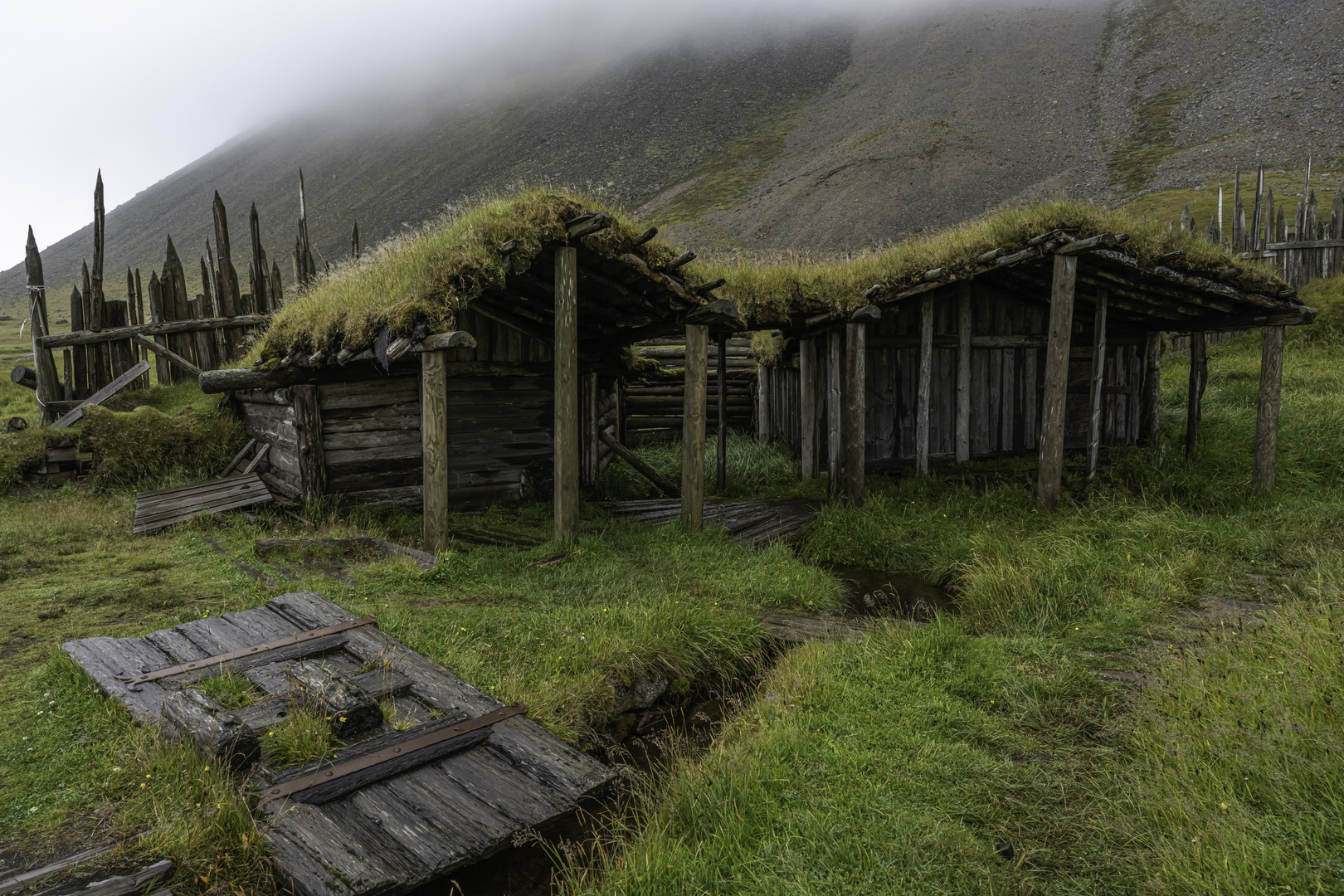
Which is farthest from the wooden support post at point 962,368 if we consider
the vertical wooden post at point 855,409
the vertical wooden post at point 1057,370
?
the vertical wooden post at point 1057,370

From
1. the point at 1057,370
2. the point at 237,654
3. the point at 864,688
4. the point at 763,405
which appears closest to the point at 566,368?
the point at 237,654

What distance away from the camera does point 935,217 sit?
141 ft

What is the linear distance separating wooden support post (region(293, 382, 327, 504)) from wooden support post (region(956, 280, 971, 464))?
30.3ft

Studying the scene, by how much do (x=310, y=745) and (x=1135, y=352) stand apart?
44.0 feet

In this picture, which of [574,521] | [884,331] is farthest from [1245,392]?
[574,521]

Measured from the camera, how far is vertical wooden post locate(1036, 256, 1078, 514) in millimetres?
9070

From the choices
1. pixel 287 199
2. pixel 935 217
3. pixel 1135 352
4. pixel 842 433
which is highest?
pixel 287 199

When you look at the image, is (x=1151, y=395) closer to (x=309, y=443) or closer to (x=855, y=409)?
(x=855, y=409)

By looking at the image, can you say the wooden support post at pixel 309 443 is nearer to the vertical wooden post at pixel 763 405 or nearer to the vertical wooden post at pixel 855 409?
the vertical wooden post at pixel 855 409

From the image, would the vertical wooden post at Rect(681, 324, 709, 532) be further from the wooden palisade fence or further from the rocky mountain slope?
the rocky mountain slope

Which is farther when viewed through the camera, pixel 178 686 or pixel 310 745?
pixel 178 686

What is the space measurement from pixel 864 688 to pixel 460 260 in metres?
5.44

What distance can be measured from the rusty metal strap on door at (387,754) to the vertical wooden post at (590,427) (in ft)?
25.1

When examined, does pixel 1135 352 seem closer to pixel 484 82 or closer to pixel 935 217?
pixel 935 217
